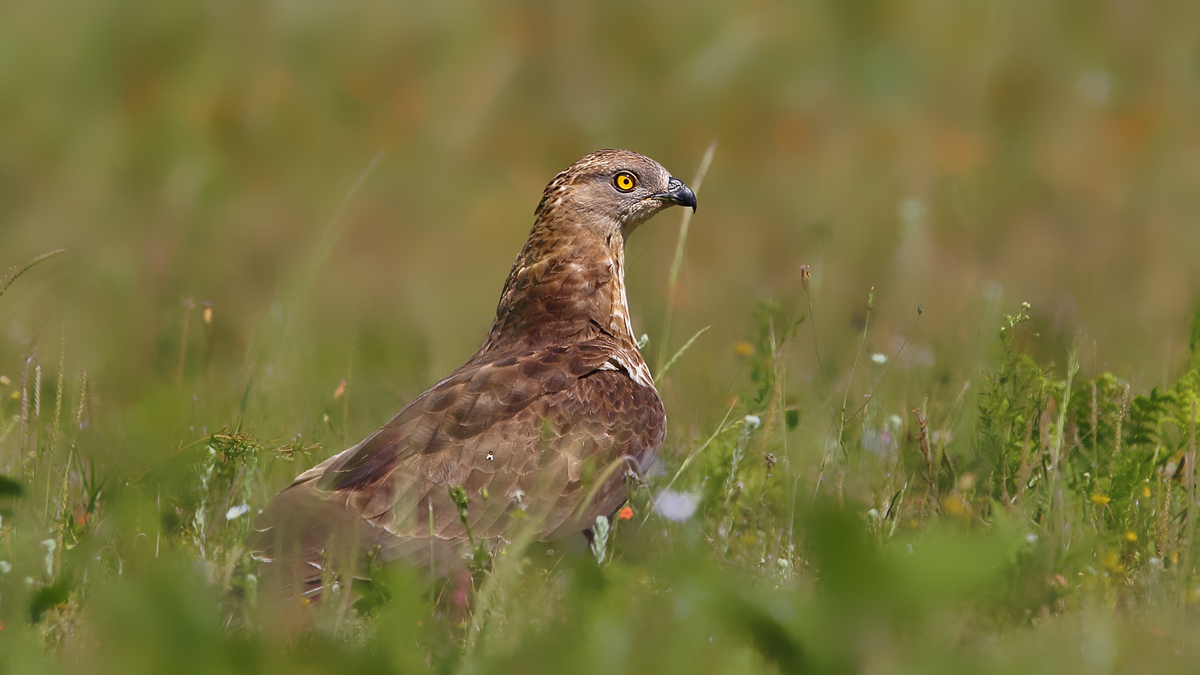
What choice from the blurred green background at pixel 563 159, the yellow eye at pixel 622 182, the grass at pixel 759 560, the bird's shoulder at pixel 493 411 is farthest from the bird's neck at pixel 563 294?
the blurred green background at pixel 563 159

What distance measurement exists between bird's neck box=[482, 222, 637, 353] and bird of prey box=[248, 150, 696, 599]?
0.6 inches

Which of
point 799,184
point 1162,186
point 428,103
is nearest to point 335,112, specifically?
point 428,103

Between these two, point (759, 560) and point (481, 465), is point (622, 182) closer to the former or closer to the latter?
point (481, 465)

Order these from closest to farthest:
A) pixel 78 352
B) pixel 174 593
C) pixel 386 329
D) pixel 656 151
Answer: pixel 174 593 → pixel 78 352 → pixel 386 329 → pixel 656 151

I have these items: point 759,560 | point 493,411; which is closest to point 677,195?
point 493,411

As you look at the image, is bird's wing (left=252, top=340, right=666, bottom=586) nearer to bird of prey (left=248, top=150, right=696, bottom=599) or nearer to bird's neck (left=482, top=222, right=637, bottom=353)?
bird of prey (left=248, top=150, right=696, bottom=599)

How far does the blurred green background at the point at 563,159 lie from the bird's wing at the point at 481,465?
2.05 meters

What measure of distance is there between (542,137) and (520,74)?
2.81ft

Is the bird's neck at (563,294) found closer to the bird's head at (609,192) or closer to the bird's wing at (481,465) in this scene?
the bird's head at (609,192)

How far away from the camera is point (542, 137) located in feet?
40.3

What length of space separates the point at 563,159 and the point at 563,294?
7.44 metres

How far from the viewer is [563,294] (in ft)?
15.9

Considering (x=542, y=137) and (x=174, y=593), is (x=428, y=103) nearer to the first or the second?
(x=542, y=137)

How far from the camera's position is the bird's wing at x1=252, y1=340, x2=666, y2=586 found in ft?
12.3
